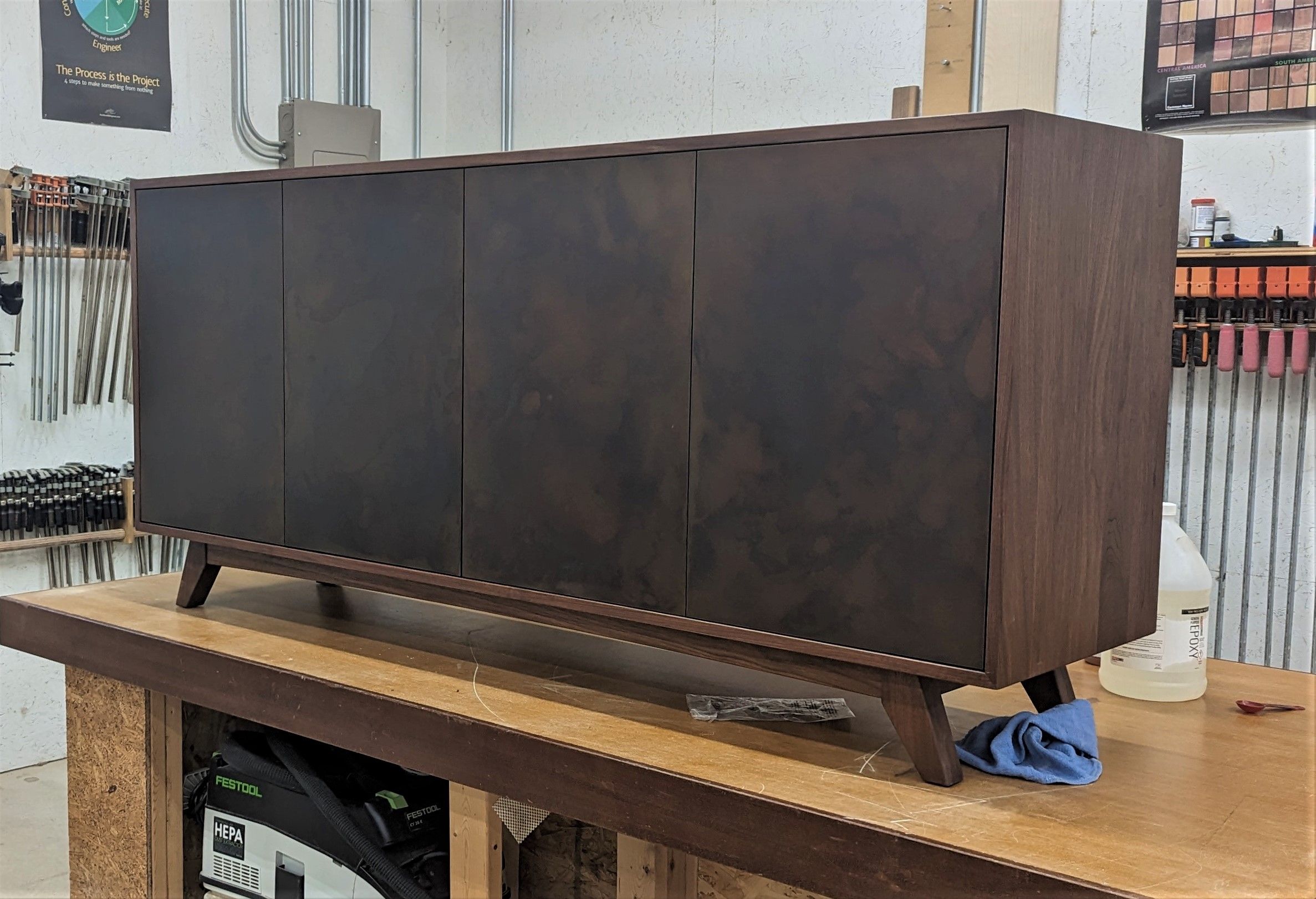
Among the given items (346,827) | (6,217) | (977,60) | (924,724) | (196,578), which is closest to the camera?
(924,724)

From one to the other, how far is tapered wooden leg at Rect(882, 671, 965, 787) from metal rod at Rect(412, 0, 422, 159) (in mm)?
3901

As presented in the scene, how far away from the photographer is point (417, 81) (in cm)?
474

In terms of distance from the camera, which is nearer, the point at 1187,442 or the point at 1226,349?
the point at 1226,349

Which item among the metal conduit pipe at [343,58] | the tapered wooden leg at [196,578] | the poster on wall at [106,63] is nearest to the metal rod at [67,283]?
the poster on wall at [106,63]

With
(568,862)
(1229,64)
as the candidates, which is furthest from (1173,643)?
(1229,64)

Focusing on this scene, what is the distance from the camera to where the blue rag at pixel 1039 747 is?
1.31 meters

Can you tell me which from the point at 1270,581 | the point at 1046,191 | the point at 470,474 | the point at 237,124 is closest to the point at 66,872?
the point at 470,474

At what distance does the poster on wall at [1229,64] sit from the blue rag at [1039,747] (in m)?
2.44

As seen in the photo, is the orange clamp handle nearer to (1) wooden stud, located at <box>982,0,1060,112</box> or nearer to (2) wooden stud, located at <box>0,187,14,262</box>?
(1) wooden stud, located at <box>982,0,1060,112</box>

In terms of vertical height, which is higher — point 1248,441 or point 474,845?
point 1248,441

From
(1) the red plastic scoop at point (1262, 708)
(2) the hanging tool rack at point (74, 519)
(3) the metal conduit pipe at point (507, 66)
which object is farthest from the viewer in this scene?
(3) the metal conduit pipe at point (507, 66)

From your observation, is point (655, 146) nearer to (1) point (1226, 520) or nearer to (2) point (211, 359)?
(2) point (211, 359)

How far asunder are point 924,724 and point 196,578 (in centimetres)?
134

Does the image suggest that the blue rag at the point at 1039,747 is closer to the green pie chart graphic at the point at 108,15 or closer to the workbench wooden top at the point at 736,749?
the workbench wooden top at the point at 736,749
